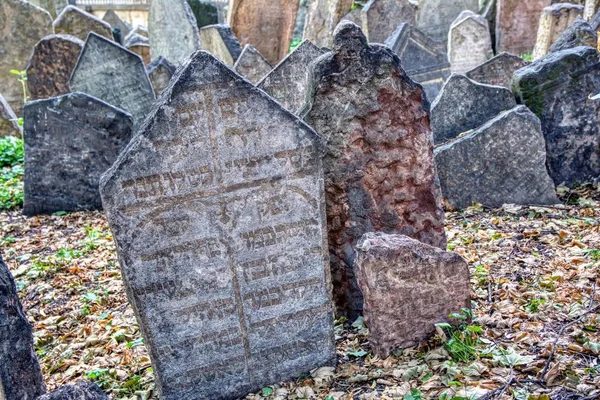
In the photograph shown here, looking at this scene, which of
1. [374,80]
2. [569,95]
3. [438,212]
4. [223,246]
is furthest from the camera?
[569,95]

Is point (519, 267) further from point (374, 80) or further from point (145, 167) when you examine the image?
point (145, 167)

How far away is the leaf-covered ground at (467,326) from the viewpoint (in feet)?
9.67

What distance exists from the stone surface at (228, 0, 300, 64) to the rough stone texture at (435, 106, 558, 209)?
7.54 meters

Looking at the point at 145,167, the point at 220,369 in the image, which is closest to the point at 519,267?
the point at 220,369

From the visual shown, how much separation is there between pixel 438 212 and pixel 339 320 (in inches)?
38.5

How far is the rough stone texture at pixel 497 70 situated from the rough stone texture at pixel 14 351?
6712 millimetres

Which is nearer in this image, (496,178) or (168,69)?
(496,178)

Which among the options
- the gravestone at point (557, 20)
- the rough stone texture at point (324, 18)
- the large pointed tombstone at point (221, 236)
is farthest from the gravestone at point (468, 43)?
the large pointed tombstone at point (221, 236)

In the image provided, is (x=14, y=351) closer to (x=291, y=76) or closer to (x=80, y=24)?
(x=291, y=76)

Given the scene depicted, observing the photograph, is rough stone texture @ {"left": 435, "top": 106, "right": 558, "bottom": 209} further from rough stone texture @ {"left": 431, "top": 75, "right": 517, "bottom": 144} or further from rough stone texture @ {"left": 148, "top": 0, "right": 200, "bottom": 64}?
rough stone texture @ {"left": 148, "top": 0, "right": 200, "bottom": 64}

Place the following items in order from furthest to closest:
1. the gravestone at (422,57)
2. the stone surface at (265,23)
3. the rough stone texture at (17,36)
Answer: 1. the rough stone texture at (17,36)
2. the stone surface at (265,23)
3. the gravestone at (422,57)

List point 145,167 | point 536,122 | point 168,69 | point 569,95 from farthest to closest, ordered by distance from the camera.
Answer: point 168,69
point 569,95
point 536,122
point 145,167

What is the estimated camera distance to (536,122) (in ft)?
18.4

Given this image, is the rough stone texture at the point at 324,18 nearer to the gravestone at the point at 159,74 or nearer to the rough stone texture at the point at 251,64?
the gravestone at the point at 159,74
